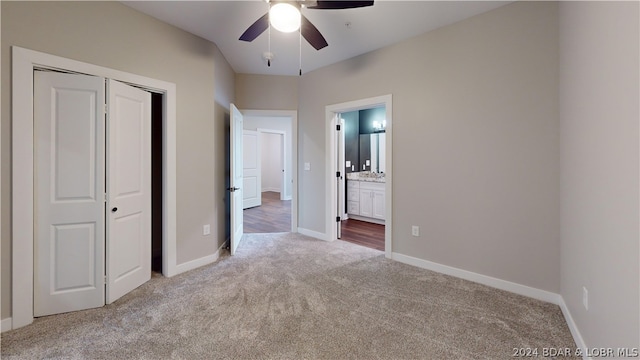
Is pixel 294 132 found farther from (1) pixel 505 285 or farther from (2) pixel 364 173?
(1) pixel 505 285

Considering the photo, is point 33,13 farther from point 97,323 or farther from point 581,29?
point 581,29

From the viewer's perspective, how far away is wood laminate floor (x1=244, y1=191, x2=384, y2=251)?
430 centimetres

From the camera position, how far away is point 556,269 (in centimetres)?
232

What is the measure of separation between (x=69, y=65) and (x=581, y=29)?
3783mm

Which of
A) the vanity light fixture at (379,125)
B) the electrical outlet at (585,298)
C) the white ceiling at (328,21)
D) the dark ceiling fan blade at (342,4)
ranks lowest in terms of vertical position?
the electrical outlet at (585,298)

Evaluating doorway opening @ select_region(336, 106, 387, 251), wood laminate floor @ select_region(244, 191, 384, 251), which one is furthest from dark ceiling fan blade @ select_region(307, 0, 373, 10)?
wood laminate floor @ select_region(244, 191, 384, 251)

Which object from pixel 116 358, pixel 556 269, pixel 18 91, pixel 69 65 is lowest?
pixel 116 358

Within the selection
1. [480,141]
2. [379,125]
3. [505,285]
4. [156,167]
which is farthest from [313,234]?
[379,125]

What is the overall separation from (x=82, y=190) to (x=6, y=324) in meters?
1.04

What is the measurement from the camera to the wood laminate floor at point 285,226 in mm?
4297

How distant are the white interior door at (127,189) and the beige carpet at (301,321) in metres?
0.23

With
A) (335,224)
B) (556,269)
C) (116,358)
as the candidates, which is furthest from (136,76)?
(556,269)

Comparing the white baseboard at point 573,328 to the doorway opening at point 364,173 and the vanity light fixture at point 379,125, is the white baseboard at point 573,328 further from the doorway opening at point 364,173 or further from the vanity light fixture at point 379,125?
the vanity light fixture at point 379,125

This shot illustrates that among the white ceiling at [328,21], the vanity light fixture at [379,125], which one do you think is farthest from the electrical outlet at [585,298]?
the vanity light fixture at [379,125]
